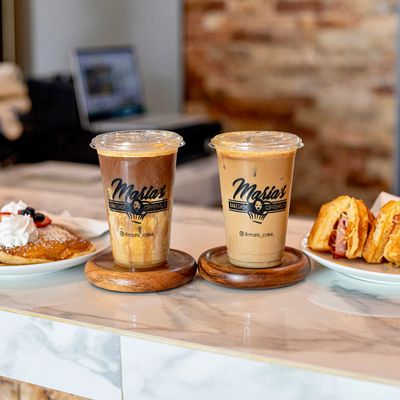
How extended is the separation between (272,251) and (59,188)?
1586 mm

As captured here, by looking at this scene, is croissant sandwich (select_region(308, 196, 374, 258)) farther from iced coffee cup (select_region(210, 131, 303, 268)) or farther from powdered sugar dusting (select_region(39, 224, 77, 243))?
powdered sugar dusting (select_region(39, 224, 77, 243))

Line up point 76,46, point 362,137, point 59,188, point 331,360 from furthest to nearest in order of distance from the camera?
1. point 76,46
2. point 362,137
3. point 59,188
4. point 331,360

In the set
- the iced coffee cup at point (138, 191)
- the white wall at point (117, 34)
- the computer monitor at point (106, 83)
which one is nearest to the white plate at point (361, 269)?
the iced coffee cup at point (138, 191)

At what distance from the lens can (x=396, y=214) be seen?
1112 millimetres

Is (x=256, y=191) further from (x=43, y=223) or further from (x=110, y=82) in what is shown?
(x=110, y=82)

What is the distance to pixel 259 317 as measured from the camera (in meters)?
0.99

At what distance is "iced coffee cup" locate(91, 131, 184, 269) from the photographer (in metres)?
1.06

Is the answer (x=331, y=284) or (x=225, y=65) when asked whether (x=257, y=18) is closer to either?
(x=225, y=65)

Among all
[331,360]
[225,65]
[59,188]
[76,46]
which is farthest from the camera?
[76,46]

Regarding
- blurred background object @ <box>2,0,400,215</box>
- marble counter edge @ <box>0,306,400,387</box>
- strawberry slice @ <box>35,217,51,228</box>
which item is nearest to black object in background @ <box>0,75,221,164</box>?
blurred background object @ <box>2,0,400,215</box>

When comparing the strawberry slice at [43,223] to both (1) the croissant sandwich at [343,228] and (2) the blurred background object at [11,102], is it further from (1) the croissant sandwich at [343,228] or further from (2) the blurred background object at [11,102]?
(2) the blurred background object at [11,102]

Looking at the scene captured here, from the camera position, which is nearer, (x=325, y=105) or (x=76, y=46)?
(x=325, y=105)

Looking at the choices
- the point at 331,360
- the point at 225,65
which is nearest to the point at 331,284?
the point at 331,360

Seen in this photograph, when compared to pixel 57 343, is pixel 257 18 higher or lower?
higher
